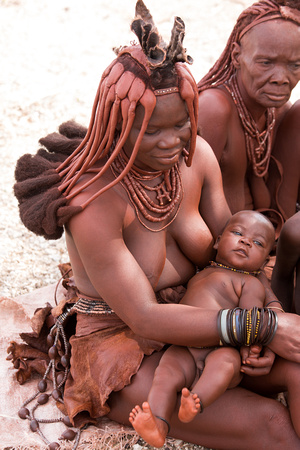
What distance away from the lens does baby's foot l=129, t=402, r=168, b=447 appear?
2430 mm

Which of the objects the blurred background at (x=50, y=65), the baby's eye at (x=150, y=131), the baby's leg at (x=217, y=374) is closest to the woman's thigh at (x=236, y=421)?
the baby's leg at (x=217, y=374)

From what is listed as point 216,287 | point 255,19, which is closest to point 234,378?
point 216,287

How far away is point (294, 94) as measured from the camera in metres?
7.16

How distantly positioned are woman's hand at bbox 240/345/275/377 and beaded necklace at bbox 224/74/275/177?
1.37 m

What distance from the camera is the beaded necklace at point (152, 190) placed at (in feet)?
9.06

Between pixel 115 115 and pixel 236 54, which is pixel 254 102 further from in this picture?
pixel 115 115

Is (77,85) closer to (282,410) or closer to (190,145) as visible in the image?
(190,145)

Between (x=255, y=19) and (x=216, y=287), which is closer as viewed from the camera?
(x=216, y=287)

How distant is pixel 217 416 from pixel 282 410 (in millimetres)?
279

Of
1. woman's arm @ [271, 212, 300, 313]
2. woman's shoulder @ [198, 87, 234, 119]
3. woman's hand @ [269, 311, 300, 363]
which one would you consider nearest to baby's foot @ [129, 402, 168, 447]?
woman's hand @ [269, 311, 300, 363]

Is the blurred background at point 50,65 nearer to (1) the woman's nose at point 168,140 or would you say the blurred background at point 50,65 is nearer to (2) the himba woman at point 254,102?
(2) the himba woman at point 254,102

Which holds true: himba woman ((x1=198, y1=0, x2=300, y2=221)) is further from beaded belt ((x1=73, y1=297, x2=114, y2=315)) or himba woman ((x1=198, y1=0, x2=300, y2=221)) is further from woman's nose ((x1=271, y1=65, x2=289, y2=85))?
beaded belt ((x1=73, y1=297, x2=114, y2=315))

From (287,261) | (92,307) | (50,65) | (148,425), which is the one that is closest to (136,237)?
(92,307)

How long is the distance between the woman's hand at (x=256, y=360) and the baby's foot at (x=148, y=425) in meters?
0.45
